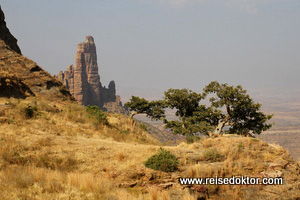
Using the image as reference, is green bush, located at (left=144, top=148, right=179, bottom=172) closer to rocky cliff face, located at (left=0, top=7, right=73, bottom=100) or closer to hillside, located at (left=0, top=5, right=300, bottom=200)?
hillside, located at (left=0, top=5, right=300, bottom=200)

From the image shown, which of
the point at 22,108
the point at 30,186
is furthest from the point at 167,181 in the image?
the point at 22,108

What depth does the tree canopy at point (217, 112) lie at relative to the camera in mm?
24719

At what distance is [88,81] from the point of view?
152 meters

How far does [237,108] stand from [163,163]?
62.5 feet

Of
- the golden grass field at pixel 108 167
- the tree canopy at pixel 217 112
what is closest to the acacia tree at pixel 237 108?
the tree canopy at pixel 217 112

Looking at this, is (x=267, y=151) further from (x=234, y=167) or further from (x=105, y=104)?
(x=105, y=104)

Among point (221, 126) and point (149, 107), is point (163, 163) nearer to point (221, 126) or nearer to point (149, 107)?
point (221, 126)

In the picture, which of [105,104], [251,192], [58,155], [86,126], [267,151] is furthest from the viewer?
[105,104]

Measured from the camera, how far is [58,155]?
9.31m

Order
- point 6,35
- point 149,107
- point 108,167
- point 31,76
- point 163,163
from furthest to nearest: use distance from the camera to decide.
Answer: point 149,107 < point 6,35 < point 31,76 < point 163,163 < point 108,167

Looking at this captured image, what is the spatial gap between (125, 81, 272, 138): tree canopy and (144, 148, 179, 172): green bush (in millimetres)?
14931

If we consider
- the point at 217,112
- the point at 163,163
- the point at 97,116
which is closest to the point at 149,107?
the point at 217,112

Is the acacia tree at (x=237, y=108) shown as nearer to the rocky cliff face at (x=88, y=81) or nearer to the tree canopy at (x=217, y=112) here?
the tree canopy at (x=217, y=112)

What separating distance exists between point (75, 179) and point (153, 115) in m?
24.6
